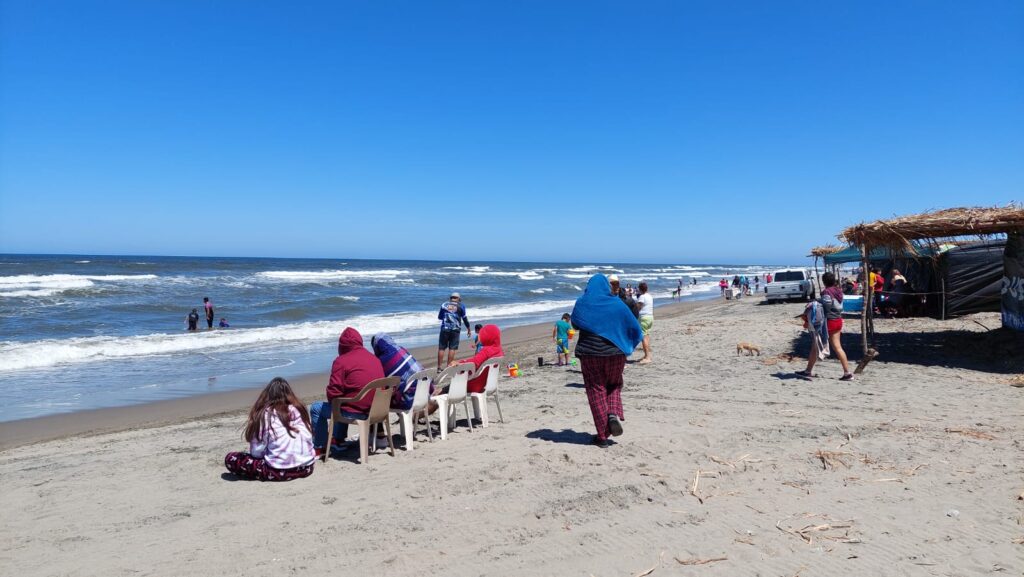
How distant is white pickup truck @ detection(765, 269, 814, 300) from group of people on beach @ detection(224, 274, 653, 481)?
22586 mm

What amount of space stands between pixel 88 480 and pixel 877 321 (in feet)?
51.3

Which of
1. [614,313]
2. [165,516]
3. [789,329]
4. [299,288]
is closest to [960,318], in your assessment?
[789,329]

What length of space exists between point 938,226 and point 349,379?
8.88 m

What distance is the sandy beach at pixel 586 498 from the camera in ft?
11.7

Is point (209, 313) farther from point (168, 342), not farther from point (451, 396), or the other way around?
point (451, 396)

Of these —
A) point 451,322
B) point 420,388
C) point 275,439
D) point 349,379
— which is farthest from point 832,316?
point 275,439

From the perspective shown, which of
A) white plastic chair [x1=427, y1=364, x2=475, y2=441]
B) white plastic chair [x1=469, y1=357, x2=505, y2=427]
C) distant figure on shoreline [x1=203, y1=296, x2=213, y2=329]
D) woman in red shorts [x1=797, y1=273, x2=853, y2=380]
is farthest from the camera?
distant figure on shoreline [x1=203, y1=296, x2=213, y2=329]

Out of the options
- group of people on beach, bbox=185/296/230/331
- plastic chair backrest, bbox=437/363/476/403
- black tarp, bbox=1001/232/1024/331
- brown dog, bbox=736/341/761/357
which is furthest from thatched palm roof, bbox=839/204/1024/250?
group of people on beach, bbox=185/296/230/331

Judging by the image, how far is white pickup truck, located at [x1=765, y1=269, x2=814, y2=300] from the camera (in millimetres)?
25625

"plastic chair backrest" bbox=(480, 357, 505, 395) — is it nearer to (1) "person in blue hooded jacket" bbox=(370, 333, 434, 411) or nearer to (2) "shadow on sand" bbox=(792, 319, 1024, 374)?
(1) "person in blue hooded jacket" bbox=(370, 333, 434, 411)

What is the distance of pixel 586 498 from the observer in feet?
14.4

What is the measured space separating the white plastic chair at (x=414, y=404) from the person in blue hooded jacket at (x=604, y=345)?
1.50m

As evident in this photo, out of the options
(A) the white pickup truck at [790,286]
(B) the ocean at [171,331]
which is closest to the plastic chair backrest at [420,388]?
(B) the ocean at [171,331]

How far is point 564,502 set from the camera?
434 centimetres
